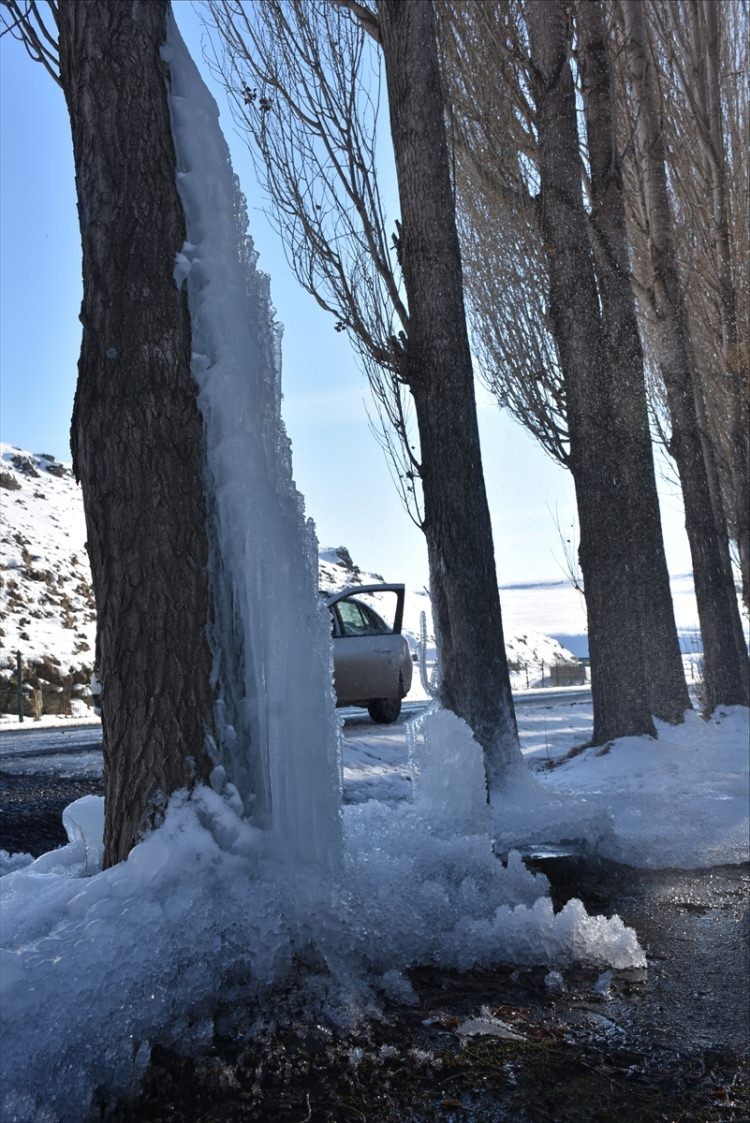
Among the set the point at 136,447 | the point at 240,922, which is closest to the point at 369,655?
the point at 136,447

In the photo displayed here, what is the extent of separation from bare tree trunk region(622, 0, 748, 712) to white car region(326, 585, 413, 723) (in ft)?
10.3

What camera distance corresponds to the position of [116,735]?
2512 mm

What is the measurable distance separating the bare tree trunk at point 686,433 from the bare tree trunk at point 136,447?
25.1 feet

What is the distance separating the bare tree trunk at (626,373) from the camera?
7504 mm

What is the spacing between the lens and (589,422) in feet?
23.1

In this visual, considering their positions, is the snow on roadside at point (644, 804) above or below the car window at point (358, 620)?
below

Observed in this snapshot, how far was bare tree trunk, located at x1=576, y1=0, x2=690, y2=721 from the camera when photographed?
750 centimetres

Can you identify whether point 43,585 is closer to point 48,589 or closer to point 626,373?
point 48,589

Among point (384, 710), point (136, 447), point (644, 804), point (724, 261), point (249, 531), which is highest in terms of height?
point (724, 261)

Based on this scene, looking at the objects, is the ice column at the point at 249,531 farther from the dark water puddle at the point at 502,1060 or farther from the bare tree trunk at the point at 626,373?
the bare tree trunk at the point at 626,373

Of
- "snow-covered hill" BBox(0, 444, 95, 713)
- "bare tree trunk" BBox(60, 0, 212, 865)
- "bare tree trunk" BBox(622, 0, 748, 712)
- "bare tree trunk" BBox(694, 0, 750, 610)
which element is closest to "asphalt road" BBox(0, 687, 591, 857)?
"bare tree trunk" BBox(622, 0, 748, 712)

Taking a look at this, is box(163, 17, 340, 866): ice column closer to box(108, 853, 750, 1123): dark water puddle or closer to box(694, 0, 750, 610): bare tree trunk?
box(108, 853, 750, 1123): dark water puddle

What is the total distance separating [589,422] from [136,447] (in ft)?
16.6

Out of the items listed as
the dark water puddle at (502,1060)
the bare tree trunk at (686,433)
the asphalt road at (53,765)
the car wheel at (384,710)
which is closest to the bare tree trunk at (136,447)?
the dark water puddle at (502,1060)
